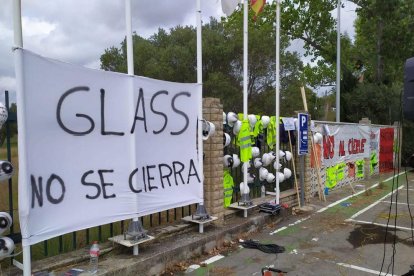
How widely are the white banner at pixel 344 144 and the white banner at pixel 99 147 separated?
19.9ft

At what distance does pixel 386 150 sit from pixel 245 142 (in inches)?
443

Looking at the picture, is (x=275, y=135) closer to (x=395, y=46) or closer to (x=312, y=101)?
(x=395, y=46)

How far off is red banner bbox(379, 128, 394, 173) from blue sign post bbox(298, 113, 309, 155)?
8116 millimetres

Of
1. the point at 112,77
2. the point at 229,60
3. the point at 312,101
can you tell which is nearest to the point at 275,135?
the point at 112,77

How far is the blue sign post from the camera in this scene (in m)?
7.99

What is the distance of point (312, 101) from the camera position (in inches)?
1511

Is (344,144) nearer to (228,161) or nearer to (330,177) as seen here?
(330,177)

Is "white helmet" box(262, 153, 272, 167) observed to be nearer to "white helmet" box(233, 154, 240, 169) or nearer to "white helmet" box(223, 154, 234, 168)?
"white helmet" box(233, 154, 240, 169)

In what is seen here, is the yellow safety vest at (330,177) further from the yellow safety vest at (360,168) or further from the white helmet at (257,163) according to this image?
the white helmet at (257,163)

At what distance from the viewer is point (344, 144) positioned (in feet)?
37.4

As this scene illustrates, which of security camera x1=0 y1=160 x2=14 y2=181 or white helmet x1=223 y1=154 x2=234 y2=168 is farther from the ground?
security camera x1=0 y1=160 x2=14 y2=181

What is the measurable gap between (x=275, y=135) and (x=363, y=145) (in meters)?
6.65

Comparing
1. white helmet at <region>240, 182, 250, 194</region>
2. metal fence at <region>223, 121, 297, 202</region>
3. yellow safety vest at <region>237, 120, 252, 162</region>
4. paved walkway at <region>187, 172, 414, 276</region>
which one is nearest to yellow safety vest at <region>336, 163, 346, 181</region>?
paved walkway at <region>187, 172, 414, 276</region>

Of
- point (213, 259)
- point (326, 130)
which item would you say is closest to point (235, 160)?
point (213, 259)
